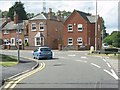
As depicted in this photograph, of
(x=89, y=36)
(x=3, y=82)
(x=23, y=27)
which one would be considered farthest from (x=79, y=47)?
(x=3, y=82)

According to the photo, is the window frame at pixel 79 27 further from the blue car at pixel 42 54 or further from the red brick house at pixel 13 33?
the blue car at pixel 42 54

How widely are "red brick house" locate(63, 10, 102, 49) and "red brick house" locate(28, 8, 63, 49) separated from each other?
3.61 metres

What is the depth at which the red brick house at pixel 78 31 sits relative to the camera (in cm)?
7412

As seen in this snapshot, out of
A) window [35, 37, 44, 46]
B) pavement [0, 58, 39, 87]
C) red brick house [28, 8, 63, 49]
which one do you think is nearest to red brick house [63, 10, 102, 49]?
red brick house [28, 8, 63, 49]

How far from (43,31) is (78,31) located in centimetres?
785

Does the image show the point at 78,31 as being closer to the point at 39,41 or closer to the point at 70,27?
the point at 70,27

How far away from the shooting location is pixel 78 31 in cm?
7512

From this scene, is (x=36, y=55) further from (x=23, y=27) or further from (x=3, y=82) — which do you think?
(x=23, y=27)

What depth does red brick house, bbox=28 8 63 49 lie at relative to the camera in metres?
76.9

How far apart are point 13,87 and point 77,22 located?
2413 inches

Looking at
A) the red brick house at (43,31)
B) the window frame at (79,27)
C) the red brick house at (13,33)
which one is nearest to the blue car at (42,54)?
the window frame at (79,27)

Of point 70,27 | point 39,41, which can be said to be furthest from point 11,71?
point 39,41

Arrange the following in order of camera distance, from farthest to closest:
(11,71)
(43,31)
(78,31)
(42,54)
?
(43,31) < (78,31) < (42,54) < (11,71)

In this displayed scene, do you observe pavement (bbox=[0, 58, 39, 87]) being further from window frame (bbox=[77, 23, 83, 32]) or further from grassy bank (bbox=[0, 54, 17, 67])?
window frame (bbox=[77, 23, 83, 32])
